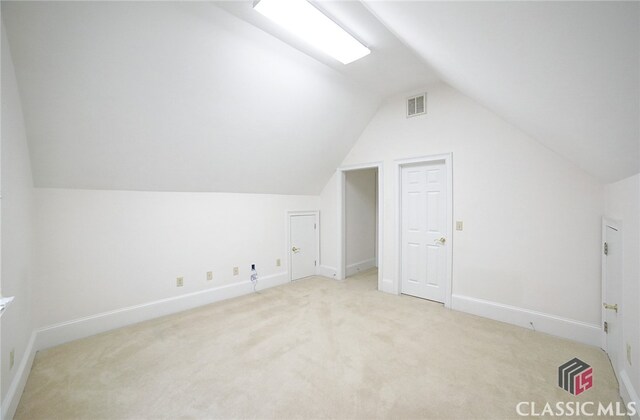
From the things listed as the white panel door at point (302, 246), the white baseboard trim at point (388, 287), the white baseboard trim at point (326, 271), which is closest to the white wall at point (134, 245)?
the white panel door at point (302, 246)

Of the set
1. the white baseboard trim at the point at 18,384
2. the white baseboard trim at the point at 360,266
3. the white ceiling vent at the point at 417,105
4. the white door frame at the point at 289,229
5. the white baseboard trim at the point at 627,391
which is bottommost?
the white baseboard trim at the point at 360,266

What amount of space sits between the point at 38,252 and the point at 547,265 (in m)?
5.00

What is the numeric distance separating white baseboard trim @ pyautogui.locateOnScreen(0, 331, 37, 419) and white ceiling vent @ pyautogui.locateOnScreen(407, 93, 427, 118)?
14.9 feet

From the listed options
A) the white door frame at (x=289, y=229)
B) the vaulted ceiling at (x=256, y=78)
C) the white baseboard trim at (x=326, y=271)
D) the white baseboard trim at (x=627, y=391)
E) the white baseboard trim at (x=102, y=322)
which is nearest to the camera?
the vaulted ceiling at (x=256, y=78)

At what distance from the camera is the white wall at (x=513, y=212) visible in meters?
2.51

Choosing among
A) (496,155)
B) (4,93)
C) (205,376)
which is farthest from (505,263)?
(4,93)

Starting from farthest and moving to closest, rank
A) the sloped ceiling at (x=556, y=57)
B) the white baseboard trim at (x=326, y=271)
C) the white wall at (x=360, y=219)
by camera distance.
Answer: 1. the white wall at (x=360, y=219)
2. the white baseboard trim at (x=326, y=271)
3. the sloped ceiling at (x=556, y=57)

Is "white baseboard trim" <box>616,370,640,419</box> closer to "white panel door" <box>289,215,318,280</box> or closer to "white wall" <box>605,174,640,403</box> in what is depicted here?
"white wall" <box>605,174,640,403</box>

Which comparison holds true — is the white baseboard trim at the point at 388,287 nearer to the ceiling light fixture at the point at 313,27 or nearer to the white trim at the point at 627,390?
the white trim at the point at 627,390

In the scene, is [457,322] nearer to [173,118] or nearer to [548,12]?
[548,12]

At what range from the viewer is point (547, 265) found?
2662 mm
